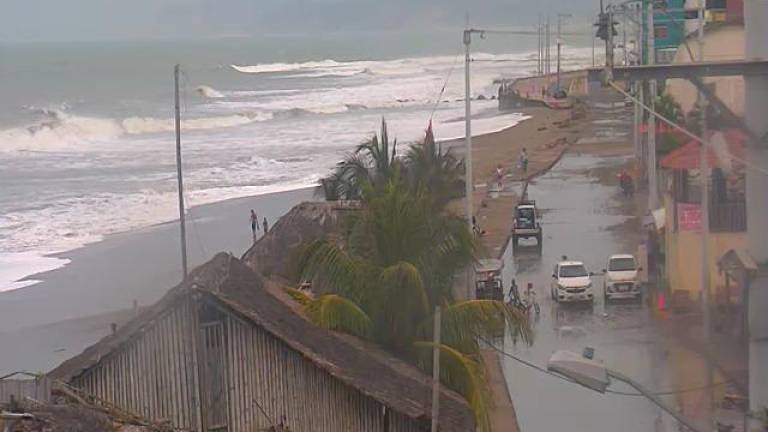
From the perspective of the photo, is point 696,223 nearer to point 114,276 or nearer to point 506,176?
point 114,276

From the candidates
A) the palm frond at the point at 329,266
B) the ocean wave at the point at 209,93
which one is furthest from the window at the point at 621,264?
the ocean wave at the point at 209,93

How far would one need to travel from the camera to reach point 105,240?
36.6 metres

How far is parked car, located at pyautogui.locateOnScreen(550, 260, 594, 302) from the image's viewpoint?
25.7 meters

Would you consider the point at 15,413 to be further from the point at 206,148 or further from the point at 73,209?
the point at 206,148

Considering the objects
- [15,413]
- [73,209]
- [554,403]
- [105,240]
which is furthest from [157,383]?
[73,209]

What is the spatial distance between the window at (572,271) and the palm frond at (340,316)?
12469 millimetres

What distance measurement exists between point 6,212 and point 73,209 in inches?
84.6

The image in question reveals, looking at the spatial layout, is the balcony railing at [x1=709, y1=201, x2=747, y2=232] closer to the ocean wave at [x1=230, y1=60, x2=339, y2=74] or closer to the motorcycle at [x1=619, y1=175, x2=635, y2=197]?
the motorcycle at [x1=619, y1=175, x2=635, y2=197]

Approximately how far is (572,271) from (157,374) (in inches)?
588

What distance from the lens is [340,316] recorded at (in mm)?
14148

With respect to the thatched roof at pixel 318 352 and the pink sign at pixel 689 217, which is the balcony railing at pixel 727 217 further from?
the thatched roof at pixel 318 352

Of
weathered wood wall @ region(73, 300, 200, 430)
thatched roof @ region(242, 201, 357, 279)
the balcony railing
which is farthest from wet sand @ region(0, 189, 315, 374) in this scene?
the balcony railing

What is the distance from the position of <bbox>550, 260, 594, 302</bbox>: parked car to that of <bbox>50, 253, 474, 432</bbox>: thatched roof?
1183 cm

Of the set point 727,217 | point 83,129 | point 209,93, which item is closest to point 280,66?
point 209,93
